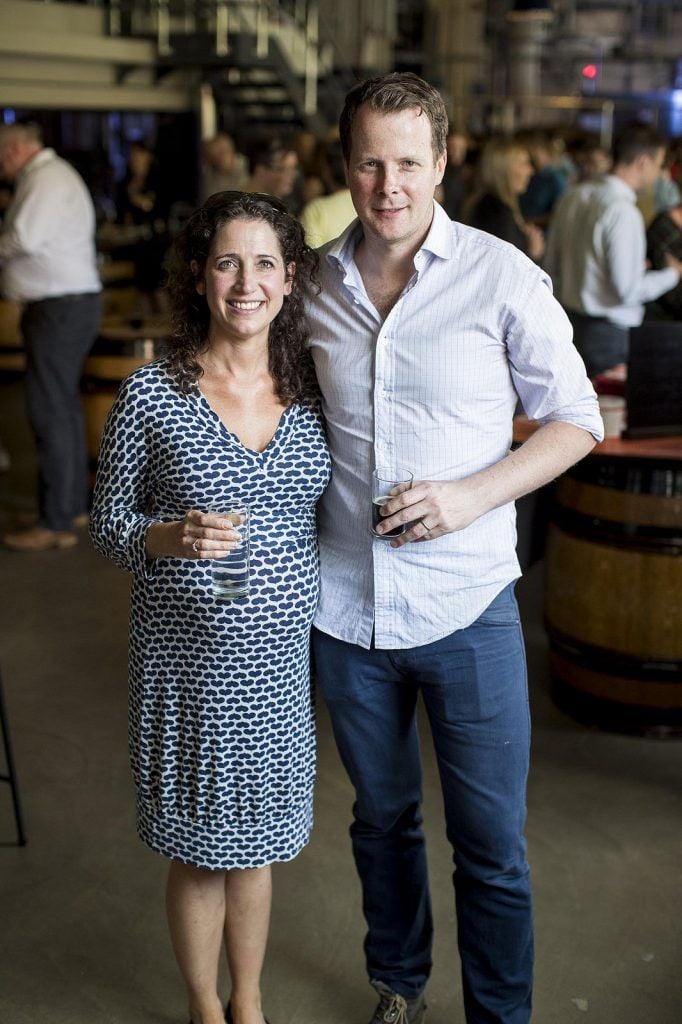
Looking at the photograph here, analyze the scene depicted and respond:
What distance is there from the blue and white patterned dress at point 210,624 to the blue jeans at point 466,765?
0.36 ft

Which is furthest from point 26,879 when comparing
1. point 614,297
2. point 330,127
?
point 330,127

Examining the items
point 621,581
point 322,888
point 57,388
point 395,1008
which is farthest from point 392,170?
point 57,388

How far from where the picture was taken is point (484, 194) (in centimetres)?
554

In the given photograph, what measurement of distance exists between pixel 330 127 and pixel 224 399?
386 inches

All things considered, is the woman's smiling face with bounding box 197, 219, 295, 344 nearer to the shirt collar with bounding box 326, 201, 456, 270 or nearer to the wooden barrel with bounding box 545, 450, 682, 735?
the shirt collar with bounding box 326, 201, 456, 270

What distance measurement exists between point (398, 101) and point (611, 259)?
3.27m

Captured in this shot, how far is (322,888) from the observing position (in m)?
2.74

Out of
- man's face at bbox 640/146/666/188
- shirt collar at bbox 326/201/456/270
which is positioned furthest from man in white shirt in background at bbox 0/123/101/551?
shirt collar at bbox 326/201/456/270

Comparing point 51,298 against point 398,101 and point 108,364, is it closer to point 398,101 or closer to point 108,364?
point 108,364

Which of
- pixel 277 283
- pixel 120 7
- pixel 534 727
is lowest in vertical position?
pixel 534 727

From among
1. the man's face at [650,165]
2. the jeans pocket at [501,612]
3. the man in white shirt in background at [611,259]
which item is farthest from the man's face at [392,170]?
the man's face at [650,165]

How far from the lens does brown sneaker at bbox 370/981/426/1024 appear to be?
2.24m

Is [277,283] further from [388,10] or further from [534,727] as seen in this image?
[388,10]

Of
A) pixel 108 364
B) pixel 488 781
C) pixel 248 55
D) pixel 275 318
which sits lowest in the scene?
pixel 488 781
